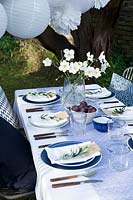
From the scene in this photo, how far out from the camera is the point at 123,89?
268cm

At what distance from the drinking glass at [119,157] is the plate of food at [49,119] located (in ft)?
1.43

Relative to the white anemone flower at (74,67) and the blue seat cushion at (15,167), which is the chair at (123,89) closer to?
the white anemone flower at (74,67)

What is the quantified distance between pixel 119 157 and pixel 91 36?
317 cm

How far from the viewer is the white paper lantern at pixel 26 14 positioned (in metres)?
1.50

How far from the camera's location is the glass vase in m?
2.06

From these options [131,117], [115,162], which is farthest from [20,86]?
[115,162]

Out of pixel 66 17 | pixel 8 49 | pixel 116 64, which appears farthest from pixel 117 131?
pixel 8 49

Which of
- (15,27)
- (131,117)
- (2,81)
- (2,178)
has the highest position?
(15,27)

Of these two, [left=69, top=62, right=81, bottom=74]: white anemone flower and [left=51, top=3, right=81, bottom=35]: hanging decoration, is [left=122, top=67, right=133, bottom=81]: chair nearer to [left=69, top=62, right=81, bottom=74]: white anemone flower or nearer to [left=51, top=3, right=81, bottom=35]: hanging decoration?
[left=69, top=62, right=81, bottom=74]: white anemone flower

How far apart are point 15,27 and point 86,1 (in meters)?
0.39

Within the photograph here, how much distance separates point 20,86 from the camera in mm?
5043

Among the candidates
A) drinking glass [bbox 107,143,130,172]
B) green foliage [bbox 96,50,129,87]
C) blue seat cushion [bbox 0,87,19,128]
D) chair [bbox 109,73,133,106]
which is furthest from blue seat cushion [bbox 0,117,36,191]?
green foliage [bbox 96,50,129,87]

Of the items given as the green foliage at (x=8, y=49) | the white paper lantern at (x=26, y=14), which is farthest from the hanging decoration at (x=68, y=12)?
the green foliage at (x=8, y=49)

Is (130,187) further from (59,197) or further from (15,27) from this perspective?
(15,27)
